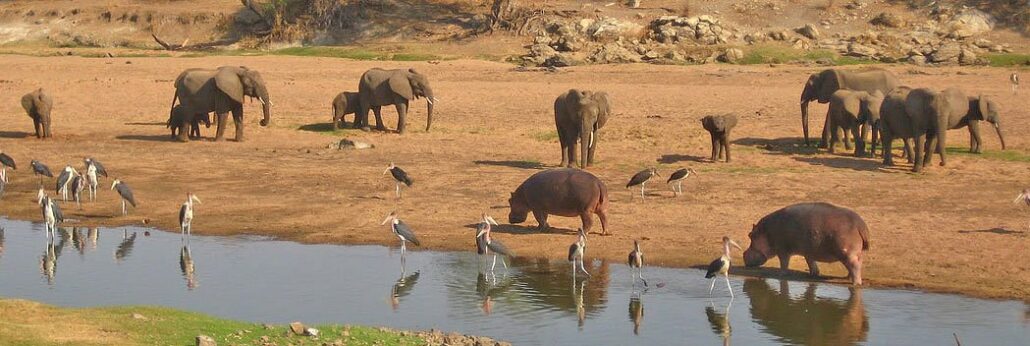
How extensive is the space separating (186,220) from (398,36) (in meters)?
37.4

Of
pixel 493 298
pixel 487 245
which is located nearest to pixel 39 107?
pixel 487 245

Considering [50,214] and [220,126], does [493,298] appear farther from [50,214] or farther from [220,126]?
[220,126]

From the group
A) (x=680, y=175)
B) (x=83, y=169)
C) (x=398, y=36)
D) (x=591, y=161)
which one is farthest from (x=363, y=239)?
(x=398, y=36)

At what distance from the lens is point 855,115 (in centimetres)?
2894

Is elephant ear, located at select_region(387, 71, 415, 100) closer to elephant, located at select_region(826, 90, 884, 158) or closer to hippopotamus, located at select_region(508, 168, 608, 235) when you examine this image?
elephant, located at select_region(826, 90, 884, 158)

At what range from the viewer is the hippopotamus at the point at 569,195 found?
1954 cm

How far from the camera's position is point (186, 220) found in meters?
20.2

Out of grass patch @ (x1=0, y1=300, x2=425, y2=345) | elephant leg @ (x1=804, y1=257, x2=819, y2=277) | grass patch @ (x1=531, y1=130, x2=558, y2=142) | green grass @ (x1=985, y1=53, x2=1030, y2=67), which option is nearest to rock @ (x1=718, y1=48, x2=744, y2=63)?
green grass @ (x1=985, y1=53, x2=1030, y2=67)

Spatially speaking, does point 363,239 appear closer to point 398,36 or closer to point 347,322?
point 347,322

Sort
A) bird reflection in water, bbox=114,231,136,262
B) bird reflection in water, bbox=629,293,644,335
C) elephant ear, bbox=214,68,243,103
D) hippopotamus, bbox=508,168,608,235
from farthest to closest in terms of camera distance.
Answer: elephant ear, bbox=214,68,243,103 < hippopotamus, bbox=508,168,608,235 < bird reflection in water, bbox=114,231,136,262 < bird reflection in water, bbox=629,293,644,335

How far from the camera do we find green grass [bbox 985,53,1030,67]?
45.6 m

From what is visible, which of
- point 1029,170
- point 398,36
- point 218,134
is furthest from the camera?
point 398,36

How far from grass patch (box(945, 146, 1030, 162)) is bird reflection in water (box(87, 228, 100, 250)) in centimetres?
1631

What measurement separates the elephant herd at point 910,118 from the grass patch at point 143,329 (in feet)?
50.3
